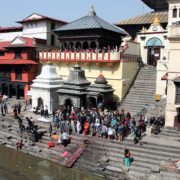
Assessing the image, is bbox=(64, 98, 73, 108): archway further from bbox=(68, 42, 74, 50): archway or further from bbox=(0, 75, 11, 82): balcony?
bbox=(0, 75, 11, 82): balcony

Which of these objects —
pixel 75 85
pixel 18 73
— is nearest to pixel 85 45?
pixel 75 85

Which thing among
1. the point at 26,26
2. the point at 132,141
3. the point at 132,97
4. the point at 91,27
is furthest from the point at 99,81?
the point at 26,26

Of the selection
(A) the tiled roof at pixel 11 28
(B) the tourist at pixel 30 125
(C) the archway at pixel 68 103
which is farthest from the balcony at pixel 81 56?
(B) the tourist at pixel 30 125

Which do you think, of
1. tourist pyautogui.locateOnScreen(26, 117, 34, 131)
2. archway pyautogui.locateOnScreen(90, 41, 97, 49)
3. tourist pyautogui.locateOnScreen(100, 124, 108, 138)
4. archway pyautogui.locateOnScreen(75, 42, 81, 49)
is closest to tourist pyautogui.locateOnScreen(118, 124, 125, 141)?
tourist pyautogui.locateOnScreen(100, 124, 108, 138)

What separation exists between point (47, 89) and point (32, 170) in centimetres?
905

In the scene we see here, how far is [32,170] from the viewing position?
16.2 meters

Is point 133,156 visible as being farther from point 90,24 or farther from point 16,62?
point 16,62

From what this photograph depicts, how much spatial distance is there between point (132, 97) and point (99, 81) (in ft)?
11.7

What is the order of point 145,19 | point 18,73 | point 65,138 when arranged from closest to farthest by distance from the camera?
point 65,138 < point 18,73 < point 145,19

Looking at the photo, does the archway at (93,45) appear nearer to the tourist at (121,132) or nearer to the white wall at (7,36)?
the tourist at (121,132)

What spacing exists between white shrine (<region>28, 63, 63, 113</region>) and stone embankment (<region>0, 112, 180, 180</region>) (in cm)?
490

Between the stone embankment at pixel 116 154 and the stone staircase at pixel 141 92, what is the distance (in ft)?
18.2

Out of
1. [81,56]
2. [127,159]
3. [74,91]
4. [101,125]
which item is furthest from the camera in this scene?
[81,56]

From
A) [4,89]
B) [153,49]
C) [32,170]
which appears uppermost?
[153,49]
